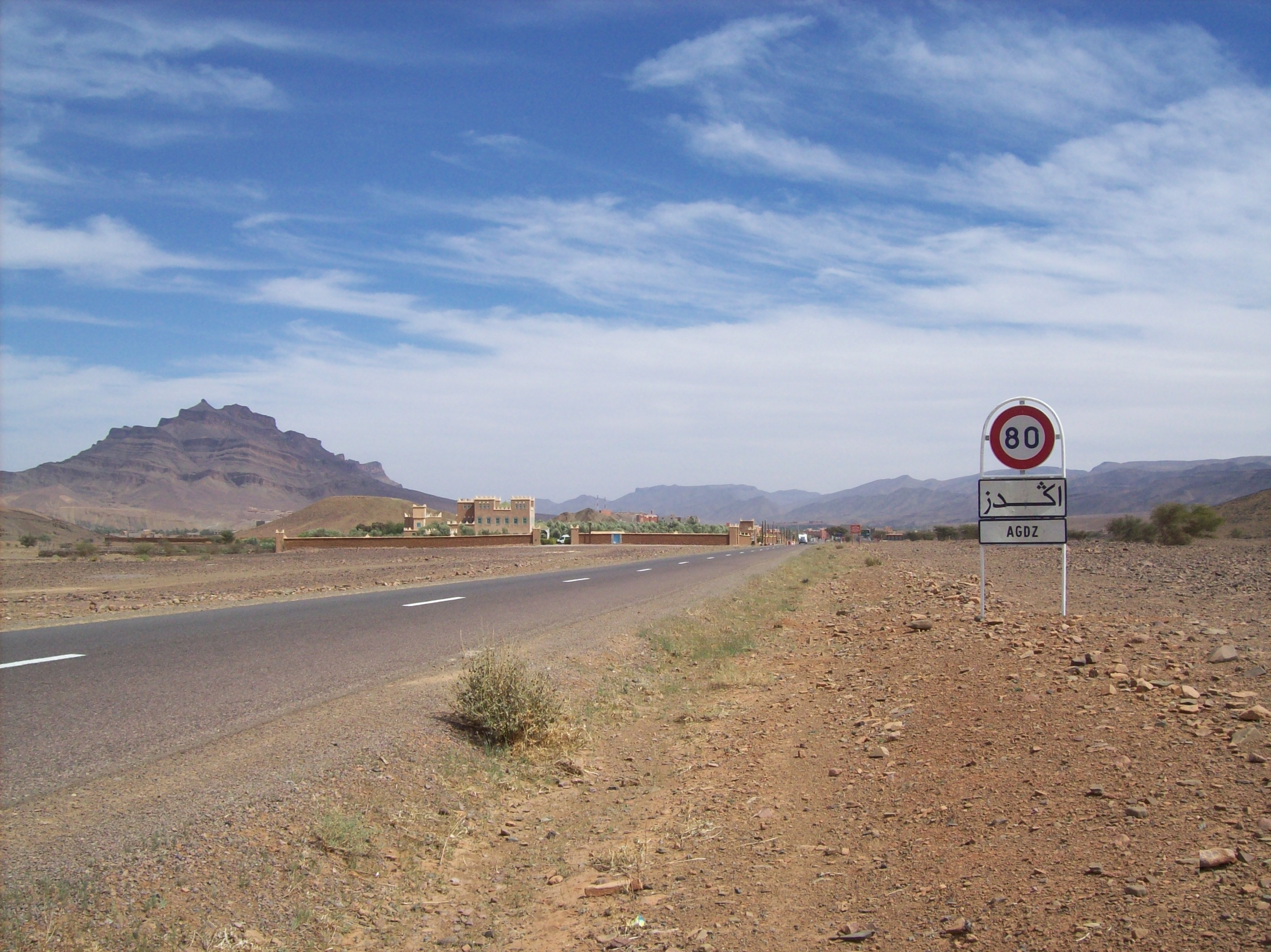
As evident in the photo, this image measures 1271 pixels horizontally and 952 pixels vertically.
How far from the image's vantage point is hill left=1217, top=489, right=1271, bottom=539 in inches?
1983

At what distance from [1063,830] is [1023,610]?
31.1 feet

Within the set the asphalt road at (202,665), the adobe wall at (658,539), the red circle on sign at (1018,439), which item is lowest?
the adobe wall at (658,539)

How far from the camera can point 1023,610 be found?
13.4 metres

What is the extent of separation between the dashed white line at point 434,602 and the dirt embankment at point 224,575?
3.76 meters

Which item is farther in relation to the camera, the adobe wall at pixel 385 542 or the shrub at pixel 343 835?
the adobe wall at pixel 385 542

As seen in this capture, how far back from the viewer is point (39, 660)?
34.0 ft

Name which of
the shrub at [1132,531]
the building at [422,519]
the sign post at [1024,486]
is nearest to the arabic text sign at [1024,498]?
the sign post at [1024,486]

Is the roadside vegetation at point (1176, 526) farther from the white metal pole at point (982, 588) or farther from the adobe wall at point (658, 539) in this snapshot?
the white metal pole at point (982, 588)

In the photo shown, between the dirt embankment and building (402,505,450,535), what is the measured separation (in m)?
20.6

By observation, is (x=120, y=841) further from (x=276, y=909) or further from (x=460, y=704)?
(x=460, y=704)

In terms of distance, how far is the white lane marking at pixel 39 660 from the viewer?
10055mm

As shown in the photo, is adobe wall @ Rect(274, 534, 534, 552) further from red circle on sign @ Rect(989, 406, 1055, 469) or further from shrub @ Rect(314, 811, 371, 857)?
shrub @ Rect(314, 811, 371, 857)

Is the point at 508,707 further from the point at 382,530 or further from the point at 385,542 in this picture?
the point at 382,530

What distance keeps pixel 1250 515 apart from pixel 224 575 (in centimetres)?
5977
